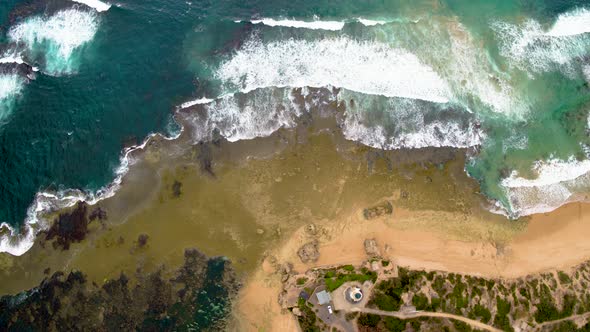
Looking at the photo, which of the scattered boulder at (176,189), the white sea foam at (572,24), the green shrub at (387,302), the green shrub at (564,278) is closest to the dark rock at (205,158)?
the scattered boulder at (176,189)

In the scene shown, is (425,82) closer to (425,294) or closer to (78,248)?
(425,294)

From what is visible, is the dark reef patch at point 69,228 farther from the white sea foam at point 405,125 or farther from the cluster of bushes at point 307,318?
the white sea foam at point 405,125

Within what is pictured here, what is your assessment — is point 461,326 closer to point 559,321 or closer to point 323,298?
point 559,321

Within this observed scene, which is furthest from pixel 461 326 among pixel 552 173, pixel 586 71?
pixel 586 71

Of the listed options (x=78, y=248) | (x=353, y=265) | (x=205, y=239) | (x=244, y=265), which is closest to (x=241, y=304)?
(x=244, y=265)

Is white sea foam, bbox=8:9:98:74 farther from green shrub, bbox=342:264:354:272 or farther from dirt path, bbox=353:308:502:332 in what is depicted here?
dirt path, bbox=353:308:502:332
